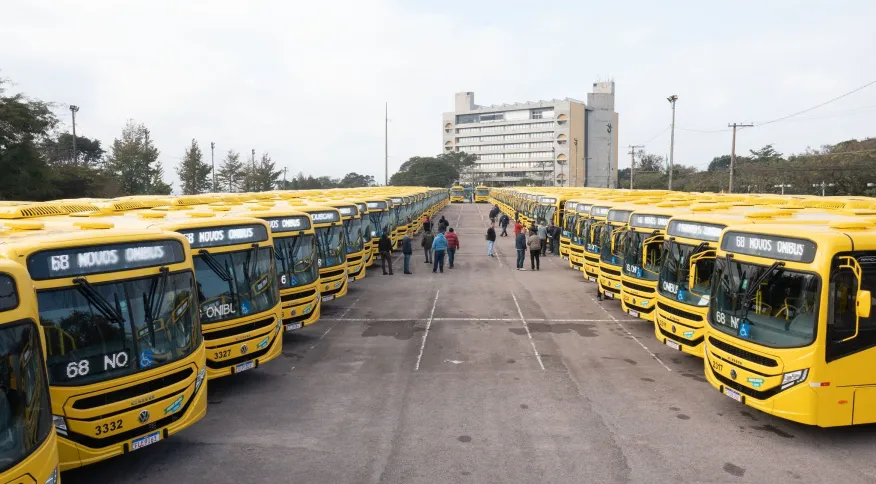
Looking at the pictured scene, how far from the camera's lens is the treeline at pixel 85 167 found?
1238 inches

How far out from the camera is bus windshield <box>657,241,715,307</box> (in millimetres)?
11700

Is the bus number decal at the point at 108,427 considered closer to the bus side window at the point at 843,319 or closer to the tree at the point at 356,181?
the bus side window at the point at 843,319

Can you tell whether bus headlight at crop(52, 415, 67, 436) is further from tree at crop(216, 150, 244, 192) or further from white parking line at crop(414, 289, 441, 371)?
tree at crop(216, 150, 244, 192)

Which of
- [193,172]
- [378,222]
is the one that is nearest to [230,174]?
[193,172]

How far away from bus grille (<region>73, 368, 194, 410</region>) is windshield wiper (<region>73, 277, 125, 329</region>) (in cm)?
75

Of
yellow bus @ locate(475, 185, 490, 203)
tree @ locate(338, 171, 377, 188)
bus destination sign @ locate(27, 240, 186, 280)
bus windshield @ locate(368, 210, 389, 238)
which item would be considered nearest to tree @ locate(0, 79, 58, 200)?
bus windshield @ locate(368, 210, 389, 238)

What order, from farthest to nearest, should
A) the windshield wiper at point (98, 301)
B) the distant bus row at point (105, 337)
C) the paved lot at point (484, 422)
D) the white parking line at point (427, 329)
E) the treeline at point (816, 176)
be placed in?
the treeline at point (816, 176)
the white parking line at point (427, 329)
the paved lot at point (484, 422)
the windshield wiper at point (98, 301)
the distant bus row at point (105, 337)

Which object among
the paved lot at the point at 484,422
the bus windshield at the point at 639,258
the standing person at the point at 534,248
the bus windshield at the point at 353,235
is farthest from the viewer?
the standing person at the point at 534,248

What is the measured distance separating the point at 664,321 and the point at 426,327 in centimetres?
587

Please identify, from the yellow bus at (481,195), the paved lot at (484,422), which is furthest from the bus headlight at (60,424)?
the yellow bus at (481,195)

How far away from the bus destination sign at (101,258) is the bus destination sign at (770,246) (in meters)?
8.21

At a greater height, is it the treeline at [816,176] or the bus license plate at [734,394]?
the treeline at [816,176]

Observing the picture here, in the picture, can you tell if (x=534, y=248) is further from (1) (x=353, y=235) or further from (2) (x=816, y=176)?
(2) (x=816, y=176)

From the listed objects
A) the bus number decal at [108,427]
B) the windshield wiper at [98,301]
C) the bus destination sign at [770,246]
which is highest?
the bus destination sign at [770,246]
